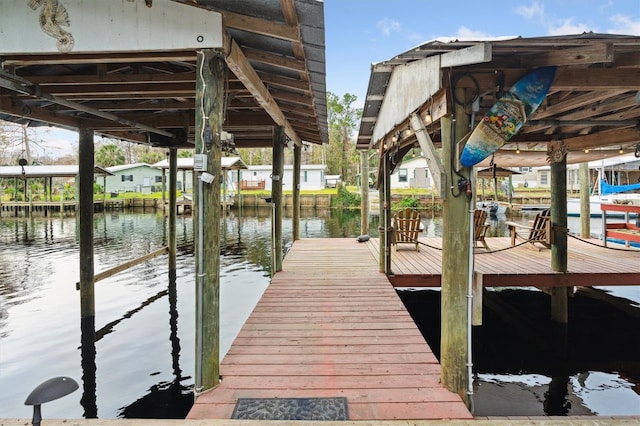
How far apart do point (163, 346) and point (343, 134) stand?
3958 cm

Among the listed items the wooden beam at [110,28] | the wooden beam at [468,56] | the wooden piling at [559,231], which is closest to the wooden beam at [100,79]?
the wooden beam at [110,28]

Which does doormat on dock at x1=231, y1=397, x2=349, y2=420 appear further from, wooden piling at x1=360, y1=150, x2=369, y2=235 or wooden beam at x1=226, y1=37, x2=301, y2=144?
wooden piling at x1=360, y1=150, x2=369, y2=235

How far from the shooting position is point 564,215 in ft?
20.9

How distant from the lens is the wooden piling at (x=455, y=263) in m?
3.11

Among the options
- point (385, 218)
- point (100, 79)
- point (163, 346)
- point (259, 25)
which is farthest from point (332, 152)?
point (259, 25)

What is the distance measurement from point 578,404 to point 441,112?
164 inches

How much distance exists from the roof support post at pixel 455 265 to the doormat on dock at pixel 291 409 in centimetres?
96

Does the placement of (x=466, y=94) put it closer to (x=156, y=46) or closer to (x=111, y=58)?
(x=156, y=46)

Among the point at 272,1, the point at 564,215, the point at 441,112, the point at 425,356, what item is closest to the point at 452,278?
the point at 425,356

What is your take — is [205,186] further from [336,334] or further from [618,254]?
[618,254]

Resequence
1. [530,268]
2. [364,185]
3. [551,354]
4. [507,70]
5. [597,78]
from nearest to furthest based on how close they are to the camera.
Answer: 1. [507,70]
2. [597,78]
3. [551,354]
4. [530,268]
5. [364,185]

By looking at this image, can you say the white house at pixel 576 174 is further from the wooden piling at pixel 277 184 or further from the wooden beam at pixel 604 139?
the wooden piling at pixel 277 184

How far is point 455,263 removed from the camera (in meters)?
3.17

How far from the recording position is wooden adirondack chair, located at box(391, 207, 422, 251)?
28.2 feet
